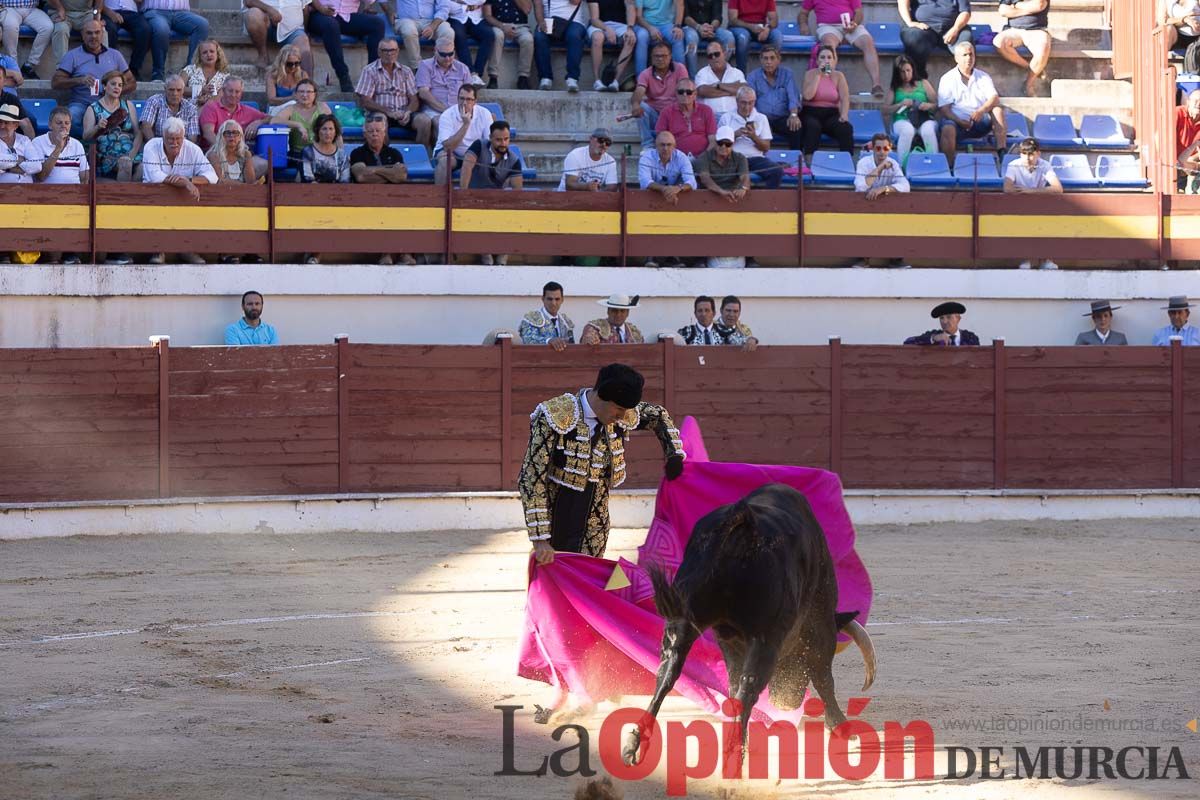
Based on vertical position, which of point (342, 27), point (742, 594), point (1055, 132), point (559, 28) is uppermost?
point (559, 28)

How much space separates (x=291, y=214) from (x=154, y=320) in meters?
1.12

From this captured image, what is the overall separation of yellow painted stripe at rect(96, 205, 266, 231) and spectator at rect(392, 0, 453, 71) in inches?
79.4

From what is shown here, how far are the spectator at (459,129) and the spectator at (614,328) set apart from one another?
5.08 feet

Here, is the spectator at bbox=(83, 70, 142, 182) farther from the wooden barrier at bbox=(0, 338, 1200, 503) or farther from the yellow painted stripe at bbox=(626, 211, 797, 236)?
the yellow painted stripe at bbox=(626, 211, 797, 236)

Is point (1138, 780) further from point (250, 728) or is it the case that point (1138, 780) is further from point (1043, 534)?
point (1043, 534)

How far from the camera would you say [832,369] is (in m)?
10.9

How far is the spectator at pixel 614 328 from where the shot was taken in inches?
412

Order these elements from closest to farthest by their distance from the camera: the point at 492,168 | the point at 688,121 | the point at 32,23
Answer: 1. the point at 492,168
2. the point at 688,121
3. the point at 32,23

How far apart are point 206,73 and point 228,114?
43 centimetres

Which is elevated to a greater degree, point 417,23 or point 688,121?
point 417,23

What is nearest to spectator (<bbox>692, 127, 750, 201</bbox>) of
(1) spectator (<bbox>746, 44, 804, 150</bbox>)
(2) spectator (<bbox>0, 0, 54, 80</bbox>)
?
(1) spectator (<bbox>746, 44, 804, 150</bbox>)

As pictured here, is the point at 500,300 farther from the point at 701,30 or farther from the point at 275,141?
the point at 701,30

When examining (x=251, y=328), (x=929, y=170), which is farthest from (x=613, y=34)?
(x=251, y=328)

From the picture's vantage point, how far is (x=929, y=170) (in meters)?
12.3
